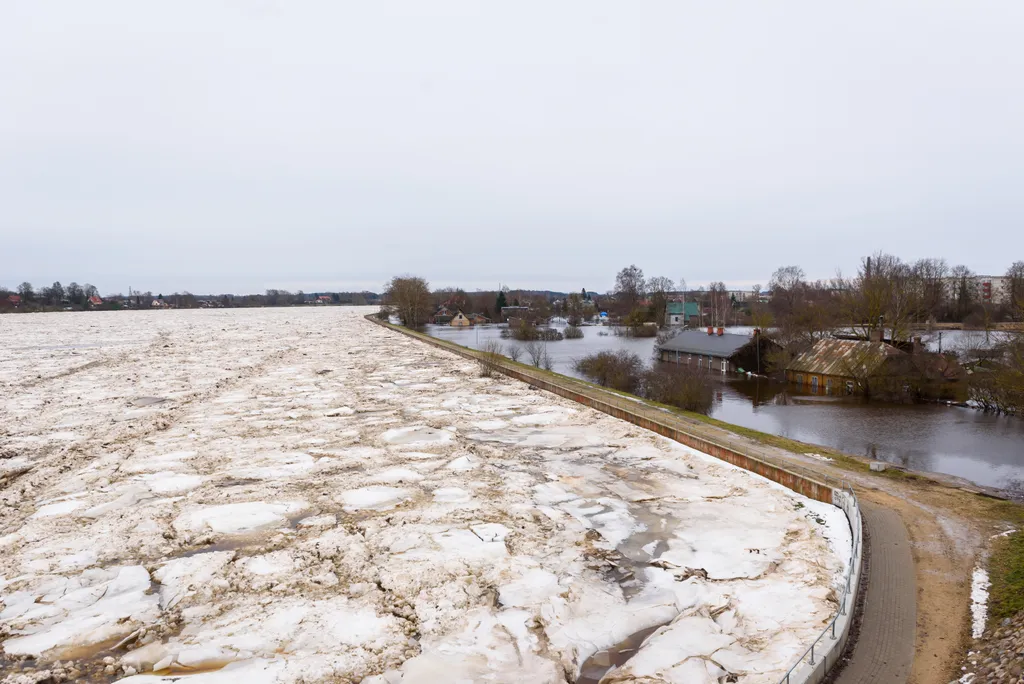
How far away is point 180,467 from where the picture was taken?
7.73 m

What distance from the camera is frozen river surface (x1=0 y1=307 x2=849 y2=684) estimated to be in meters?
3.81

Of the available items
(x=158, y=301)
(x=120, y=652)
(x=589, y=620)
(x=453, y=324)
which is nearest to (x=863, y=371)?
(x=589, y=620)

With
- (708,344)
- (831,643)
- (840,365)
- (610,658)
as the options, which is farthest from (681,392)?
(708,344)

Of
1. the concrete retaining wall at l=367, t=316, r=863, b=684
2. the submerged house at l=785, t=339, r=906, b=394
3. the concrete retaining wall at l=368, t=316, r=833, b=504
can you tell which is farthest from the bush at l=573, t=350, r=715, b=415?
the submerged house at l=785, t=339, r=906, b=394

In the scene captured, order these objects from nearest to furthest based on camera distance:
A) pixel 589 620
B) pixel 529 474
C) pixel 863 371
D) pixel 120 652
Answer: pixel 120 652 < pixel 589 620 < pixel 529 474 < pixel 863 371

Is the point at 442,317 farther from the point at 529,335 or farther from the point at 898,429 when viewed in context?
the point at 898,429

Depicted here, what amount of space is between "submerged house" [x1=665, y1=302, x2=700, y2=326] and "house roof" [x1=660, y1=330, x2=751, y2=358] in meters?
36.7

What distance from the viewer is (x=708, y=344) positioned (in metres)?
33.8

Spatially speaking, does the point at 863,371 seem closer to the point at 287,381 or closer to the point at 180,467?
the point at 287,381

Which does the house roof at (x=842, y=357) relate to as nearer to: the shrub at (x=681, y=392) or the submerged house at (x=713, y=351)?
the submerged house at (x=713, y=351)

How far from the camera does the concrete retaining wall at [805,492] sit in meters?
3.43

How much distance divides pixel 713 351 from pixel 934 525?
2795 centimetres

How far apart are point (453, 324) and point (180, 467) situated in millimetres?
66700

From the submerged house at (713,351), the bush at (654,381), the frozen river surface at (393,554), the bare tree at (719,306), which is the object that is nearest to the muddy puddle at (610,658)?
the frozen river surface at (393,554)
